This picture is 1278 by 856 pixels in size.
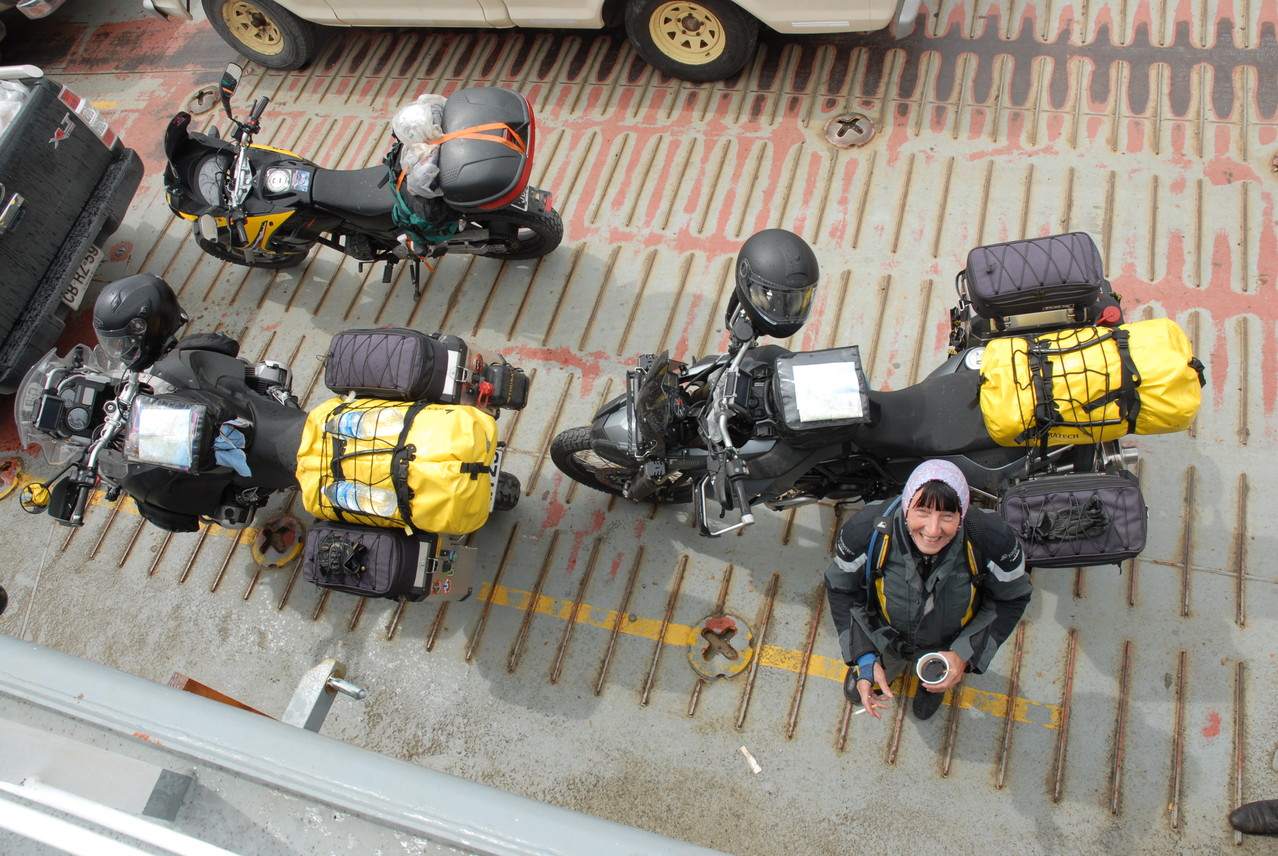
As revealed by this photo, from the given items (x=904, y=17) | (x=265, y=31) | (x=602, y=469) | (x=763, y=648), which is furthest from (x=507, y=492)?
(x=265, y=31)

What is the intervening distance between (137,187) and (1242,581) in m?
8.19

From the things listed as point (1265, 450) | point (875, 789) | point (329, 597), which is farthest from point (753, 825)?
point (1265, 450)

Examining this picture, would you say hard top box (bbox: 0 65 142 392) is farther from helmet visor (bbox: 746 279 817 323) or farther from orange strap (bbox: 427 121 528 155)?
helmet visor (bbox: 746 279 817 323)

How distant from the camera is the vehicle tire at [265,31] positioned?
23.6 feet

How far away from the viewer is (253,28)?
24.5 ft

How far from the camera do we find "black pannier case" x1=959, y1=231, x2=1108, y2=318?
3939mm

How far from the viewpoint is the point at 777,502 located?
4359 mm

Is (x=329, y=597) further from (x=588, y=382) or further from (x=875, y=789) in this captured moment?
(x=875, y=789)

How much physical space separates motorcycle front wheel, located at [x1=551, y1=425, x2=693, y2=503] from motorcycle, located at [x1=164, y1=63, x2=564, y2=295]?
57.5 inches

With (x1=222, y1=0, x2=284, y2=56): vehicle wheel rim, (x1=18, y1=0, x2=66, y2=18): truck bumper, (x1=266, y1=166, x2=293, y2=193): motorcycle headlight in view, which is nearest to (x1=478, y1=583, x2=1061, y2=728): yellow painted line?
(x1=266, y1=166, x2=293, y2=193): motorcycle headlight

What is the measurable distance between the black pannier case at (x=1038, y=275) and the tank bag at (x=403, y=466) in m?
2.55

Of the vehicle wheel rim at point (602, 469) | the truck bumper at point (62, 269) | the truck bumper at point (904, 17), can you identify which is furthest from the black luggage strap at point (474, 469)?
the truck bumper at point (904, 17)

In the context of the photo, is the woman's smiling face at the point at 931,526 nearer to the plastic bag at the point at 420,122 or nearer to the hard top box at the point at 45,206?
the plastic bag at the point at 420,122

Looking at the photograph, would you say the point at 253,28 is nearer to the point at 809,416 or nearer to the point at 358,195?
the point at 358,195
